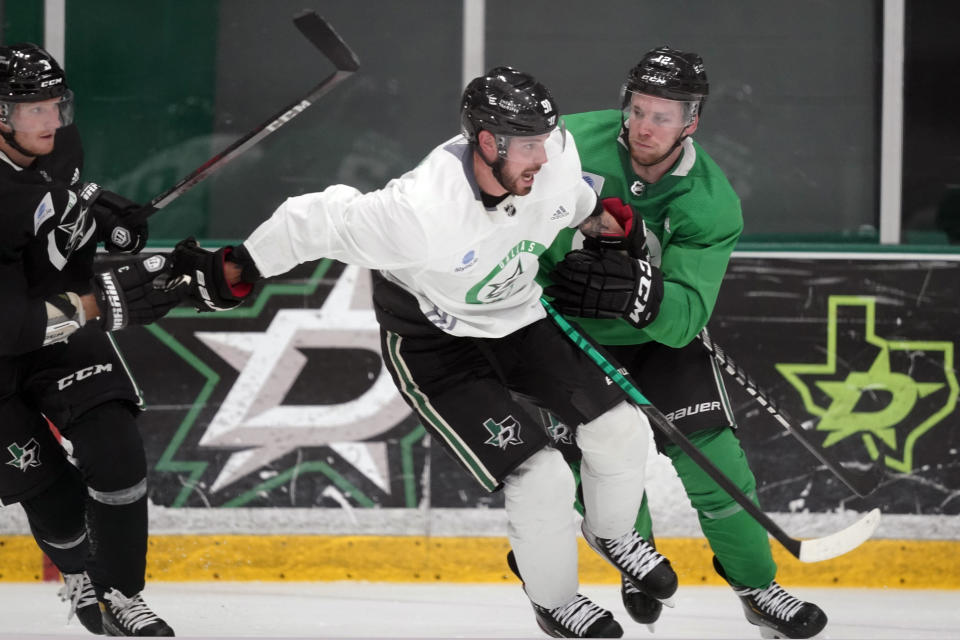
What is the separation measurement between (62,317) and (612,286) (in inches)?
46.5

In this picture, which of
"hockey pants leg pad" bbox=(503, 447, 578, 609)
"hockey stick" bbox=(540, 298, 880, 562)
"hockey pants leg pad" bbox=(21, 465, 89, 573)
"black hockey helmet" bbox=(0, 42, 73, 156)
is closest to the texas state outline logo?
"hockey stick" bbox=(540, 298, 880, 562)

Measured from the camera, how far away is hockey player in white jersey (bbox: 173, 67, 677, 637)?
9.16ft

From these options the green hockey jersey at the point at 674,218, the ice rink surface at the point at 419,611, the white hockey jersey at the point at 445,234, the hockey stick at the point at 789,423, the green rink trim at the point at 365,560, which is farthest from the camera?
the green rink trim at the point at 365,560

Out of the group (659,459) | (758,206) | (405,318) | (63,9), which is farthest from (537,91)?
(63,9)

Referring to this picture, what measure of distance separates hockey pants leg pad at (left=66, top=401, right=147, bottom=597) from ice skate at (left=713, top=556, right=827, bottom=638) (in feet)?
4.57

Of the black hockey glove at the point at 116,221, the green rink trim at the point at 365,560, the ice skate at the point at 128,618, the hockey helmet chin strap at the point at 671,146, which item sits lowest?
the green rink trim at the point at 365,560

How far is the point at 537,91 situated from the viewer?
285 cm

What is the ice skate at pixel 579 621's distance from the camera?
117 inches

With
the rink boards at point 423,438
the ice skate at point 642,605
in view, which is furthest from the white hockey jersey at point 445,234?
the rink boards at point 423,438

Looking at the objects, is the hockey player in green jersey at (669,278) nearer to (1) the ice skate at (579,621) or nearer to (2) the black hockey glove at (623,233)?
(2) the black hockey glove at (623,233)

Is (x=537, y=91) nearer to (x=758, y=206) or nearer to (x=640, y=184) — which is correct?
(x=640, y=184)

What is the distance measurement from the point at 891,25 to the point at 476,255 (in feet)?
7.72

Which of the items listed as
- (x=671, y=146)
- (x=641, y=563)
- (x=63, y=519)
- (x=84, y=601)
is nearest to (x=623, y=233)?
(x=671, y=146)

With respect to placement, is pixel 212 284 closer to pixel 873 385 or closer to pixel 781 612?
pixel 781 612
